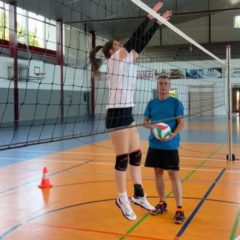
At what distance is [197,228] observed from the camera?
3.36 meters

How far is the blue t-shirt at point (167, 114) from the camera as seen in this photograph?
3.59 m

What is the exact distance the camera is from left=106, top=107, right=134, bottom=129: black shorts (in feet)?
10.8

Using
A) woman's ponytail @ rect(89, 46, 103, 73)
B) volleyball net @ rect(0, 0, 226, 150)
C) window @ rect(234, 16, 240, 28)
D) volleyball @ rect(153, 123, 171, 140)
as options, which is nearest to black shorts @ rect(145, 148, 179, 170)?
volleyball @ rect(153, 123, 171, 140)

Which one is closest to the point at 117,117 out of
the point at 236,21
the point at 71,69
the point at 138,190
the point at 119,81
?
the point at 119,81

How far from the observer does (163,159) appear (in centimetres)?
360

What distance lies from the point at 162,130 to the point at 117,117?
479 millimetres

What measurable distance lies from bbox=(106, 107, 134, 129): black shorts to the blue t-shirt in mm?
428

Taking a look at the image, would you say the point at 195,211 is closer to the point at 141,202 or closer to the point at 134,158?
the point at 141,202

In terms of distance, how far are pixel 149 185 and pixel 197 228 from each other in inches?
66.4

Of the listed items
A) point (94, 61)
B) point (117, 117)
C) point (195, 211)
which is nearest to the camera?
point (117, 117)

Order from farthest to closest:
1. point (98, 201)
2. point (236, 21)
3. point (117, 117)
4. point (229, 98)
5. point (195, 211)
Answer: point (236, 21), point (229, 98), point (98, 201), point (195, 211), point (117, 117)

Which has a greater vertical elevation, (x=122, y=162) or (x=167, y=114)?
(x=167, y=114)

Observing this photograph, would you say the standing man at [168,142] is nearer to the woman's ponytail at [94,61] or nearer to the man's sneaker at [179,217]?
the man's sneaker at [179,217]

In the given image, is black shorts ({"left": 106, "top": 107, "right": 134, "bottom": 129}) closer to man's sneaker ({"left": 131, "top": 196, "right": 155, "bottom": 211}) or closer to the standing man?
the standing man
